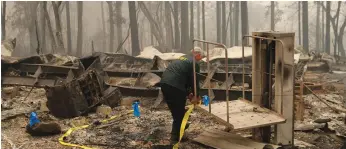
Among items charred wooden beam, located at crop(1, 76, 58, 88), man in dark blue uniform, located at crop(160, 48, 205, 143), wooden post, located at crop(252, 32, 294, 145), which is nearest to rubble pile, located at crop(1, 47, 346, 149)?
charred wooden beam, located at crop(1, 76, 58, 88)

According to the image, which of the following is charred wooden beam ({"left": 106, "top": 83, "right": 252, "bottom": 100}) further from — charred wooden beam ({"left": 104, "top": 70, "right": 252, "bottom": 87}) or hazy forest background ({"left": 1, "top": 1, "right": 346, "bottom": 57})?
hazy forest background ({"left": 1, "top": 1, "right": 346, "bottom": 57})

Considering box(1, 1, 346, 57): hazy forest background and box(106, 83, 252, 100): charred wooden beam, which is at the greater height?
box(1, 1, 346, 57): hazy forest background

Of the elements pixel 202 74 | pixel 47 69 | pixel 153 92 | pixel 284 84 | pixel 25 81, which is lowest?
pixel 153 92

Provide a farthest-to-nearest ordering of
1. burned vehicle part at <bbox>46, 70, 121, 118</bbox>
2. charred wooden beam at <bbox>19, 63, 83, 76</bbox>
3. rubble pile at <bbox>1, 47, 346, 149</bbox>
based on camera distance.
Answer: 1. charred wooden beam at <bbox>19, 63, 83, 76</bbox>
2. burned vehicle part at <bbox>46, 70, 121, 118</bbox>
3. rubble pile at <bbox>1, 47, 346, 149</bbox>

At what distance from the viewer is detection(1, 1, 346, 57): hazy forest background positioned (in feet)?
112

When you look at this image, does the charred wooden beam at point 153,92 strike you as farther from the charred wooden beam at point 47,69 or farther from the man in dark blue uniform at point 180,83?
the man in dark blue uniform at point 180,83

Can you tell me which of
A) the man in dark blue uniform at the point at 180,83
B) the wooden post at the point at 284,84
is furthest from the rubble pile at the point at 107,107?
the man in dark blue uniform at the point at 180,83

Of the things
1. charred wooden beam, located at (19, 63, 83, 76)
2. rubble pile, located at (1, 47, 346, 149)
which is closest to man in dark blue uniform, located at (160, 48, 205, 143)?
rubble pile, located at (1, 47, 346, 149)

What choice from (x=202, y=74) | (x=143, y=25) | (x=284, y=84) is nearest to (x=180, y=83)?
(x=284, y=84)

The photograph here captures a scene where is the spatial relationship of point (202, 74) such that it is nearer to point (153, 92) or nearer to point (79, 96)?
point (153, 92)

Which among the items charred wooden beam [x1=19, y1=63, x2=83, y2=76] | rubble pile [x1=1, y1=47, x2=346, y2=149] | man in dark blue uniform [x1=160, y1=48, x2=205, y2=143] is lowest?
rubble pile [x1=1, y1=47, x2=346, y2=149]

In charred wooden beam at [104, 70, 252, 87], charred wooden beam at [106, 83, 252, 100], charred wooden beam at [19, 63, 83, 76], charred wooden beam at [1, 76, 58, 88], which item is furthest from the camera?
charred wooden beam at [19, 63, 83, 76]

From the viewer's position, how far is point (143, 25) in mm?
65812

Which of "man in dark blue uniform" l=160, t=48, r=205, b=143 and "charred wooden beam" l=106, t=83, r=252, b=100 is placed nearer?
"man in dark blue uniform" l=160, t=48, r=205, b=143
